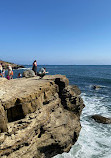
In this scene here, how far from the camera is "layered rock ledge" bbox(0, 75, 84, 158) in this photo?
589cm

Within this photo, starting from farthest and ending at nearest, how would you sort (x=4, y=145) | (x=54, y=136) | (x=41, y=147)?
(x=54, y=136) → (x=41, y=147) → (x=4, y=145)

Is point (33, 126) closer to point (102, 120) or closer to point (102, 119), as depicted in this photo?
point (102, 120)

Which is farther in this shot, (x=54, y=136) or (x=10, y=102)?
(x=54, y=136)

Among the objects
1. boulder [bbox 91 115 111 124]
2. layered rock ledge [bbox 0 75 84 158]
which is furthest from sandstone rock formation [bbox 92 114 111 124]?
layered rock ledge [bbox 0 75 84 158]

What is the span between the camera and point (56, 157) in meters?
8.28

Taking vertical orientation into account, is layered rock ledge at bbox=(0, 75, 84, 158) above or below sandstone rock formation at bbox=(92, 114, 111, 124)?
above

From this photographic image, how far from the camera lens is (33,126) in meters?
6.68

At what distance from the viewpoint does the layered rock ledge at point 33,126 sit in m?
5.89

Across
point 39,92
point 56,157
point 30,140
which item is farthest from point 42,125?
point 56,157

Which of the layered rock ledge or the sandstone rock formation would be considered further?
the sandstone rock formation

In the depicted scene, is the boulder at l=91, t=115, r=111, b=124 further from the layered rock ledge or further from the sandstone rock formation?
the layered rock ledge

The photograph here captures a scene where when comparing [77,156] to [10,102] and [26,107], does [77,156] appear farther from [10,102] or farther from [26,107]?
[10,102]

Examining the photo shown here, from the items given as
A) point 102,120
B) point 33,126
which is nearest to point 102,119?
point 102,120

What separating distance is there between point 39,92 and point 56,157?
4.83 meters
